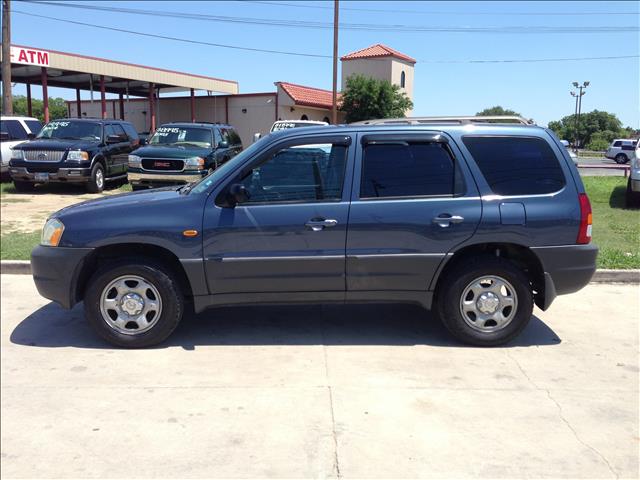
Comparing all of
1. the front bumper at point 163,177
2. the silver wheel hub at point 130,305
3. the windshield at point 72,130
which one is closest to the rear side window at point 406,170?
the silver wheel hub at point 130,305

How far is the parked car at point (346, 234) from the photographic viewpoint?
15.4ft

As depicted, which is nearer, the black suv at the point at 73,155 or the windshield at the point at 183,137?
the black suv at the point at 73,155

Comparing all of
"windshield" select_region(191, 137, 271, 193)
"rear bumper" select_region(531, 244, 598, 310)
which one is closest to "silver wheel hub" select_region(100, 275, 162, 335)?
"windshield" select_region(191, 137, 271, 193)

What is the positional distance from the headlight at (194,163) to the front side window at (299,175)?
828 centimetres

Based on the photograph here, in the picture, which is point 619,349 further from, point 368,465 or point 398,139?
point 368,465

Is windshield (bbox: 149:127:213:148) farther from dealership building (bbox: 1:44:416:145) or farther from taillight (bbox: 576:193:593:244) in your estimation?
dealership building (bbox: 1:44:416:145)

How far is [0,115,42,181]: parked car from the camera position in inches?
600

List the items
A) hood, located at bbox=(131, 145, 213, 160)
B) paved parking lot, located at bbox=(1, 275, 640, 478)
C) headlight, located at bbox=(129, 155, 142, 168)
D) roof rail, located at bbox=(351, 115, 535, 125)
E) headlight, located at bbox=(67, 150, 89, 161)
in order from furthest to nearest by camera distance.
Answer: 1. headlight, located at bbox=(67, 150, 89, 161)
2. headlight, located at bbox=(129, 155, 142, 168)
3. hood, located at bbox=(131, 145, 213, 160)
4. roof rail, located at bbox=(351, 115, 535, 125)
5. paved parking lot, located at bbox=(1, 275, 640, 478)

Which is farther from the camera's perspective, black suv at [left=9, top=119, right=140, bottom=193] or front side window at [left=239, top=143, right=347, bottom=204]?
black suv at [left=9, top=119, right=140, bottom=193]

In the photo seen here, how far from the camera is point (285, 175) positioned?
4840mm

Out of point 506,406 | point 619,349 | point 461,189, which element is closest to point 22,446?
point 506,406

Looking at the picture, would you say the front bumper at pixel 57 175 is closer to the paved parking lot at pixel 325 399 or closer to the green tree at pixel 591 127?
the paved parking lot at pixel 325 399

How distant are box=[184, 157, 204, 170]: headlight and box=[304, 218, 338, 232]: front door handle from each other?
28.2 feet

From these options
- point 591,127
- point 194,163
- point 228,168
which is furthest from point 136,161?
point 591,127
